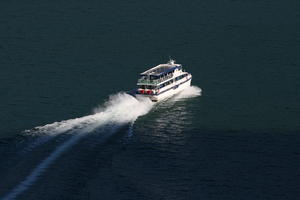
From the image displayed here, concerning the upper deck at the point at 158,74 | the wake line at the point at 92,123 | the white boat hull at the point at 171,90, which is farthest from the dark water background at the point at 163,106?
the upper deck at the point at 158,74

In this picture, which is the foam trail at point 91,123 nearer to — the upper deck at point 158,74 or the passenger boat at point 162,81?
the passenger boat at point 162,81

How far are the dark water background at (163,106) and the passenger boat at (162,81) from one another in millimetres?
3721

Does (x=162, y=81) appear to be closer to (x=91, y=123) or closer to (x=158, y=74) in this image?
(x=158, y=74)

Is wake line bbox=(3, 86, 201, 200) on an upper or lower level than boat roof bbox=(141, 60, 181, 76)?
lower

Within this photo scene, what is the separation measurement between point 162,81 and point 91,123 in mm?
26212

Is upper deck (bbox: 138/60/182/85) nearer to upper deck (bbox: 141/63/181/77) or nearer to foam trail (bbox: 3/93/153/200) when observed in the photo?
upper deck (bbox: 141/63/181/77)

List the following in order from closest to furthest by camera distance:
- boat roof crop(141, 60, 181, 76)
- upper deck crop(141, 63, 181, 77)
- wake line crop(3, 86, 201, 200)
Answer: wake line crop(3, 86, 201, 200)
upper deck crop(141, 63, 181, 77)
boat roof crop(141, 60, 181, 76)

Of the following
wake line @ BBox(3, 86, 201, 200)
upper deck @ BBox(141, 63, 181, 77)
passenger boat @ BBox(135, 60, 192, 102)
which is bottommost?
wake line @ BBox(3, 86, 201, 200)

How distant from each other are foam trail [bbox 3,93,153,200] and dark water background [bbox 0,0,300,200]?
1205 millimetres

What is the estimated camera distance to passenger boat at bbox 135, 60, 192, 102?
454ft

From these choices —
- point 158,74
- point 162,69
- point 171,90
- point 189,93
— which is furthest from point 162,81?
point 189,93

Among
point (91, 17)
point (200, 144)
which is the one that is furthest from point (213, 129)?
point (91, 17)

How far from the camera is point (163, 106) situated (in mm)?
136750

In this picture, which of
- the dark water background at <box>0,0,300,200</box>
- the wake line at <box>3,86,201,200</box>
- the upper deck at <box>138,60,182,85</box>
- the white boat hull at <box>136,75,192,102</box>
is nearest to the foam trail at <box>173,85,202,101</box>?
the wake line at <box>3,86,201,200</box>
